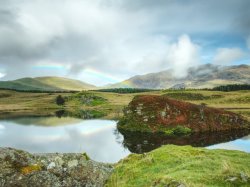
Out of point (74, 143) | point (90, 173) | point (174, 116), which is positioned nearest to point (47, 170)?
point (90, 173)

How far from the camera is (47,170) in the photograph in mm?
17062

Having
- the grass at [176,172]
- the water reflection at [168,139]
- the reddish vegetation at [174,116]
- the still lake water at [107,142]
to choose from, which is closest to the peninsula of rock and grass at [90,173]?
the grass at [176,172]

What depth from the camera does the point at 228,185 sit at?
45.3 ft

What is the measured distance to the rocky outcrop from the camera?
16297 mm

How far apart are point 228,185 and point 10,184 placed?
36.3 feet

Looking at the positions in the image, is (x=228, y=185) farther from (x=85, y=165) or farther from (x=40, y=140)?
(x=40, y=140)

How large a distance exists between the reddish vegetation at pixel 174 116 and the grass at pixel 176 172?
177 ft

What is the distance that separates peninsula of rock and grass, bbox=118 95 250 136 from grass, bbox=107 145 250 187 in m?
52.2

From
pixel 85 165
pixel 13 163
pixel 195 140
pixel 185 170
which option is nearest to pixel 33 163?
pixel 13 163

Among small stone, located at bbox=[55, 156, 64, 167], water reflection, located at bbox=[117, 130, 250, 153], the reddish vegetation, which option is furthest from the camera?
the reddish vegetation

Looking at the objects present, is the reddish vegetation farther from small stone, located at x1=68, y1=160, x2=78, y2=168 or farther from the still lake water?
small stone, located at x1=68, y1=160, x2=78, y2=168

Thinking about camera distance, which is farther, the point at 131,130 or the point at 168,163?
the point at 131,130

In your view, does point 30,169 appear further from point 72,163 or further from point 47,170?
point 72,163

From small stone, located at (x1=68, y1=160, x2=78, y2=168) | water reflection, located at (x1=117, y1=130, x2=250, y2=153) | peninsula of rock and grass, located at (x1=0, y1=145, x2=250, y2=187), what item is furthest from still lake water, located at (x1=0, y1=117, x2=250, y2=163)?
small stone, located at (x1=68, y1=160, x2=78, y2=168)
